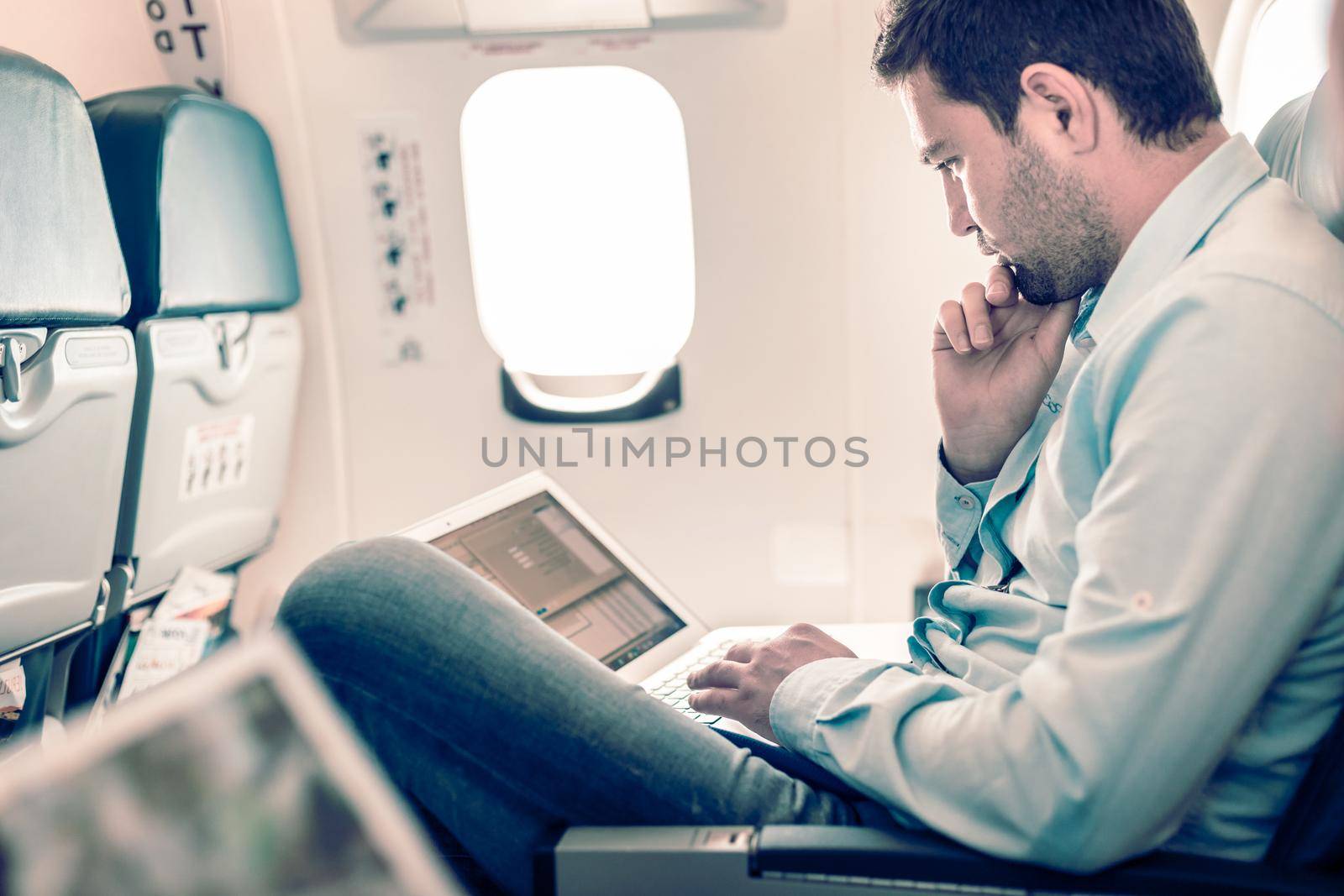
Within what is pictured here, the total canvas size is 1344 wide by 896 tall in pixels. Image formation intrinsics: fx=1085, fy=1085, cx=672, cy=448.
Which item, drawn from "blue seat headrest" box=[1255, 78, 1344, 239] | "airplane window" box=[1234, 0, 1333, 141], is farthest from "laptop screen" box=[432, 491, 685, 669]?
"airplane window" box=[1234, 0, 1333, 141]

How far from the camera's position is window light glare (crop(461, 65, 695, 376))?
2.51 m

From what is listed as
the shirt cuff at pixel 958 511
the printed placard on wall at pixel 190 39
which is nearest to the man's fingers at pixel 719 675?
the shirt cuff at pixel 958 511

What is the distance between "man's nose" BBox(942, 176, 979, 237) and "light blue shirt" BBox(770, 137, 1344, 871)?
1.41 ft

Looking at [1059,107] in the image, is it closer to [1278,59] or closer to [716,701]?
[716,701]

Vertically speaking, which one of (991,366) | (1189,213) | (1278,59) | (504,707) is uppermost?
(1278,59)

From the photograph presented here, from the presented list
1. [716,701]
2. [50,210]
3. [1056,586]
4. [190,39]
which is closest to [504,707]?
[716,701]

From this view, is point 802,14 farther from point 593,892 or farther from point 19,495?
point 593,892

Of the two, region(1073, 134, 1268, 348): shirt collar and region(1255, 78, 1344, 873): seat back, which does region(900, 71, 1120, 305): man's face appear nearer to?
region(1073, 134, 1268, 348): shirt collar

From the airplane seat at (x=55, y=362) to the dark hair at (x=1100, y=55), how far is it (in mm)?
1387

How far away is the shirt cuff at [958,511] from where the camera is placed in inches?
60.5

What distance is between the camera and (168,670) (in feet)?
7.73

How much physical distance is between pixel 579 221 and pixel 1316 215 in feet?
5.60

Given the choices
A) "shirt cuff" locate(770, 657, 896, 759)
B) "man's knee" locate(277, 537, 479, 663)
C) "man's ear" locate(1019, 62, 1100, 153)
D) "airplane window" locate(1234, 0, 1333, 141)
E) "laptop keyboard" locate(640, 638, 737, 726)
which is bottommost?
"laptop keyboard" locate(640, 638, 737, 726)

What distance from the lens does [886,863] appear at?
3.17 ft
